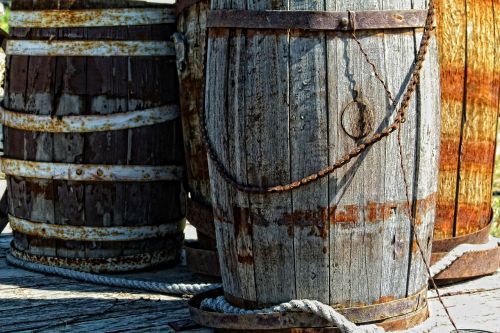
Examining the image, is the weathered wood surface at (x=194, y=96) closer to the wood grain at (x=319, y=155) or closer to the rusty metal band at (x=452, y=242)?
the wood grain at (x=319, y=155)

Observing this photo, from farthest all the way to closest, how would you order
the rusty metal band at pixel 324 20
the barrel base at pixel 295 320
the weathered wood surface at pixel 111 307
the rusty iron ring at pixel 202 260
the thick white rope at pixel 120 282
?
1. the rusty iron ring at pixel 202 260
2. the thick white rope at pixel 120 282
3. the weathered wood surface at pixel 111 307
4. the barrel base at pixel 295 320
5. the rusty metal band at pixel 324 20

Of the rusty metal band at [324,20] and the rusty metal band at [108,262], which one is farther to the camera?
the rusty metal band at [108,262]

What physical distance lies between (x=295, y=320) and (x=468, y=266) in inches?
50.0

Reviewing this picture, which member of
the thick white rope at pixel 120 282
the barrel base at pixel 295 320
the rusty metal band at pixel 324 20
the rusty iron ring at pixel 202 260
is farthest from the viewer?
the rusty iron ring at pixel 202 260

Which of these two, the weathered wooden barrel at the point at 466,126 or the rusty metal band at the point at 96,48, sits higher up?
the rusty metal band at the point at 96,48

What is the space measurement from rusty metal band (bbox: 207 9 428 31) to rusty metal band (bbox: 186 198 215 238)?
48.6 inches

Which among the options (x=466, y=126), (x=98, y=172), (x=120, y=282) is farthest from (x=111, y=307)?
(x=466, y=126)

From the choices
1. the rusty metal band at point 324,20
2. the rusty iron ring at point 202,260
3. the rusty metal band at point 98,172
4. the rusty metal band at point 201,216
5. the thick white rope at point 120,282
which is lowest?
the thick white rope at point 120,282

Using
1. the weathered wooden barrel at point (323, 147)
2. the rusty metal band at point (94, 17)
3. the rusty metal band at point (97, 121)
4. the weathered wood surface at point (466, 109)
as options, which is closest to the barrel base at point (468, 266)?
the weathered wood surface at point (466, 109)

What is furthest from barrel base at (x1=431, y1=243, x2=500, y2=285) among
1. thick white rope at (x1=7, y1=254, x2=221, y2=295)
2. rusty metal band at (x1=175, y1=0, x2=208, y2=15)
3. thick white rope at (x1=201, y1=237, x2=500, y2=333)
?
rusty metal band at (x1=175, y1=0, x2=208, y2=15)

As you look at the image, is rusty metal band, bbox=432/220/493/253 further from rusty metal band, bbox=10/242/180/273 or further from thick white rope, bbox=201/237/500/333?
rusty metal band, bbox=10/242/180/273

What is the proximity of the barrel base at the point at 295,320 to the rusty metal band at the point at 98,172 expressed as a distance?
975 millimetres

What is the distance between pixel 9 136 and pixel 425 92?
2158 mm

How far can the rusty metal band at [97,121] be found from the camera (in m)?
4.32
